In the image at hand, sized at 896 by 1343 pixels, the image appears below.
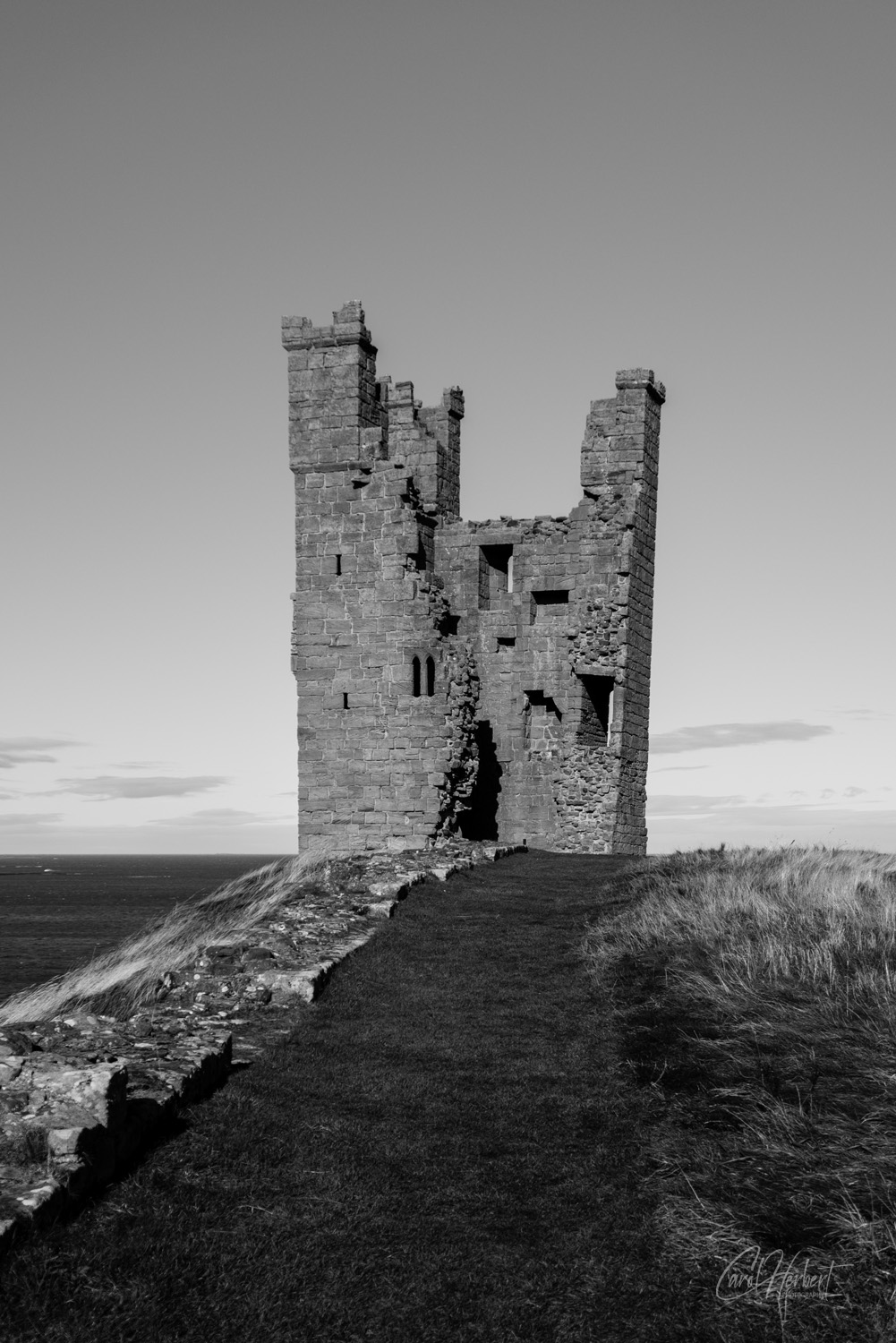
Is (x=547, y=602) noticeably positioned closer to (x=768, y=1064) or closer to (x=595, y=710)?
(x=595, y=710)

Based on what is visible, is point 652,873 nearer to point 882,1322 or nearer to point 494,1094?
point 494,1094

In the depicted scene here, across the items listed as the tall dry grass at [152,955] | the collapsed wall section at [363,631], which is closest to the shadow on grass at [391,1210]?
the tall dry grass at [152,955]

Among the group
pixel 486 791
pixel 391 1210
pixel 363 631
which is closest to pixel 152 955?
pixel 391 1210

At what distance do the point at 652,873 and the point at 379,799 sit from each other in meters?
12.1

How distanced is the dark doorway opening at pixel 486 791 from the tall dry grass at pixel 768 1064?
17.8m

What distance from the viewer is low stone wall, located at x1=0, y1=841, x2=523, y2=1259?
649 centimetres

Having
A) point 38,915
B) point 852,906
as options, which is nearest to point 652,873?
point 852,906

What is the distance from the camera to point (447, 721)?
31641mm

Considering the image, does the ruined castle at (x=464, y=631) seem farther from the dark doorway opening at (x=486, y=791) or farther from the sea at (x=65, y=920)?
the sea at (x=65, y=920)

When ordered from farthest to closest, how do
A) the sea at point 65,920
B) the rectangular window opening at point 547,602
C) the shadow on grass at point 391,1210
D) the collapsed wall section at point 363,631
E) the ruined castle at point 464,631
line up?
the sea at point 65,920 → the rectangular window opening at point 547,602 → the ruined castle at point 464,631 → the collapsed wall section at point 363,631 → the shadow on grass at point 391,1210

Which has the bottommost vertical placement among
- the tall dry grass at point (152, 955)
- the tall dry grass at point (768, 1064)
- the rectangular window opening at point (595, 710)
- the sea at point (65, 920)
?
the sea at point (65, 920)

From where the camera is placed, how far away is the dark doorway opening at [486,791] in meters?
34.3

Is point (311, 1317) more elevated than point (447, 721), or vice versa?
point (447, 721)

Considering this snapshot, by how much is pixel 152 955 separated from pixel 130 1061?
7195 millimetres
